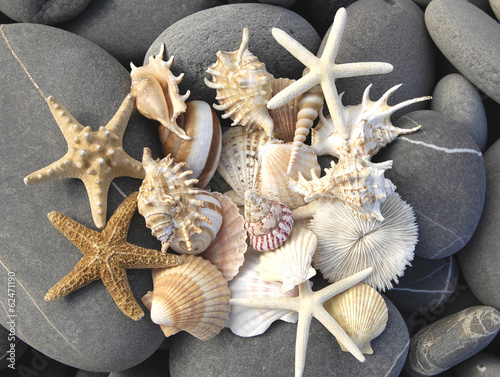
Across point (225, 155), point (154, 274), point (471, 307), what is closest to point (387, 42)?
point (225, 155)

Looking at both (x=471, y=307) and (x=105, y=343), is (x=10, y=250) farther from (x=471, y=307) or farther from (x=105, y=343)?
(x=471, y=307)

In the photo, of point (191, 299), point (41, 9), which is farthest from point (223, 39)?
point (191, 299)

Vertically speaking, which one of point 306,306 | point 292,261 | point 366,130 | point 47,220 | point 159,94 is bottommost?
point 306,306

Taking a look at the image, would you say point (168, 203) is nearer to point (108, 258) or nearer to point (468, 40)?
point (108, 258)

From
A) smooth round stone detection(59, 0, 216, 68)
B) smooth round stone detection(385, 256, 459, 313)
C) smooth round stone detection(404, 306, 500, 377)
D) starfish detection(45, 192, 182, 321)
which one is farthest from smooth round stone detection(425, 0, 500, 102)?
starfish detection(45, 192, 182, 321)

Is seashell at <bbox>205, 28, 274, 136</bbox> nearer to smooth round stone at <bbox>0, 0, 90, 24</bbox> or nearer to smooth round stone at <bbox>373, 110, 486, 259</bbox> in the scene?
smooth round stone at <bbox>373, 110, 486, 259</bbox>

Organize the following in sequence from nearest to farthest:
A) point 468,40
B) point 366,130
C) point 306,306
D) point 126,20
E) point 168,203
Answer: point 168,203
point 306,306
point 366,130
point 468,40
point 126,20
